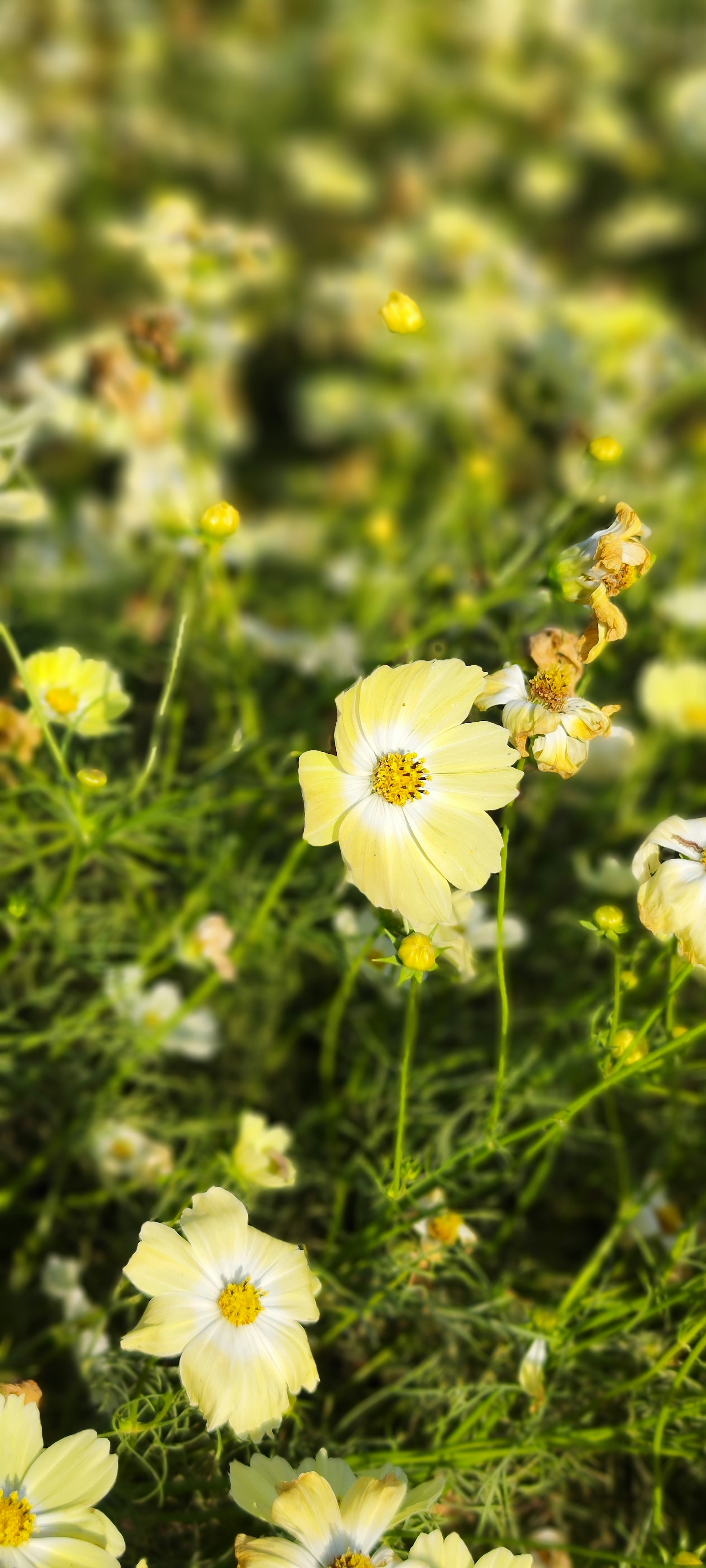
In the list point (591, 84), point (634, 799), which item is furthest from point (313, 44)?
point (634, 799)

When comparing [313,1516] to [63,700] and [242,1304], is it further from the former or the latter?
[63,700]

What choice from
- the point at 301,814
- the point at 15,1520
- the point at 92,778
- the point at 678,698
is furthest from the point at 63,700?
the point at 678,698

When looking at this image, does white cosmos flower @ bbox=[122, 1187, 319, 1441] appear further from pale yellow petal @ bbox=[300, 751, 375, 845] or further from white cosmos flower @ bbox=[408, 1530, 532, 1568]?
pale yellow petal @ bbox=[300, 751, 375, 845]

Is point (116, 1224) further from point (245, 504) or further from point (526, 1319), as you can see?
point (245, 504)

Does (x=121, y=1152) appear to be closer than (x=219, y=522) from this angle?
No

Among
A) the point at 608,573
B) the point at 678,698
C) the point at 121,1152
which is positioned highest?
the point at 608,573

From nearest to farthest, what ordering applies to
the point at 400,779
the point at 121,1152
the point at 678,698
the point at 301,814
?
the point at 400,779
the point at 121,1152
the point at 301,814
the point at 678,698

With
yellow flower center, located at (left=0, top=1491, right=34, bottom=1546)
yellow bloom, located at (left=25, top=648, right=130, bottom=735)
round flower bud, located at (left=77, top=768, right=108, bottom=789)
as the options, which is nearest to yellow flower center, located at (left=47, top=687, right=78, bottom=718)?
yellow bloom, located at (left=25, top=648, right=130, bottom=735)
